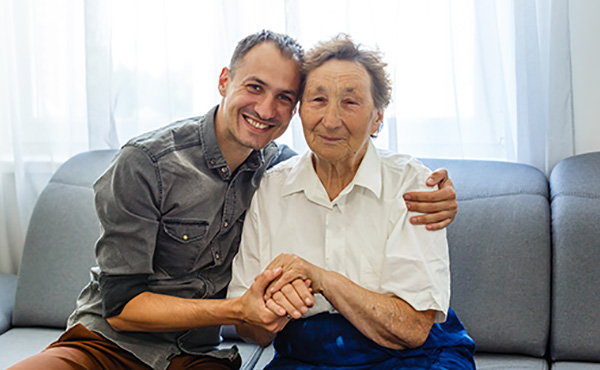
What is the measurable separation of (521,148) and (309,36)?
0.90m

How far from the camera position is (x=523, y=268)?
2.11 m

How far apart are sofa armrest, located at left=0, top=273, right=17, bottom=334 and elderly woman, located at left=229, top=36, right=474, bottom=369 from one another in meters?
1.11

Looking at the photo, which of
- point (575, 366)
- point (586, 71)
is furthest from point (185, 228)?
point (586, 71)

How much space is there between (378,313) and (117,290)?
2.23ft

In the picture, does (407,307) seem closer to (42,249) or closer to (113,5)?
(42,249)

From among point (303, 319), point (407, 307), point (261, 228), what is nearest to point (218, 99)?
point (261, 228)

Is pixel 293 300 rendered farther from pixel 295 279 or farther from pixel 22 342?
pixel 22 342

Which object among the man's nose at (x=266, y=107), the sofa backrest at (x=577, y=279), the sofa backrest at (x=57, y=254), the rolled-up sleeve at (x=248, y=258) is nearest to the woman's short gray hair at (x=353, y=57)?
the man's nose at (x=266, y=107)

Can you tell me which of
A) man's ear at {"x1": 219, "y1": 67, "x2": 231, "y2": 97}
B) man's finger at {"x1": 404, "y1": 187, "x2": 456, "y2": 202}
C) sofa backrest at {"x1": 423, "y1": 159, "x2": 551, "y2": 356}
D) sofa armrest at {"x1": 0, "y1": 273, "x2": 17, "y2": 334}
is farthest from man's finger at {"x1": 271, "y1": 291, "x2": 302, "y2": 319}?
sofa armrest at {"x1": 0, "y1": 273, "x2": 17, "y2": 334}

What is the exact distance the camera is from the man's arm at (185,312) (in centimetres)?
Result: 167

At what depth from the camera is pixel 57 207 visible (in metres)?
2.53

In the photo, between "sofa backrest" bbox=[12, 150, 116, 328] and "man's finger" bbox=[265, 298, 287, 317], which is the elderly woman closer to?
"man's finger" bbox=[265, 298, 287, 317]

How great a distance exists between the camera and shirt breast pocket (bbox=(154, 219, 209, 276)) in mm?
1785

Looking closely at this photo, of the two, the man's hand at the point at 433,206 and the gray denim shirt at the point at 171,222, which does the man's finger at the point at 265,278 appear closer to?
the gray denim shirt at the point at 171,222
